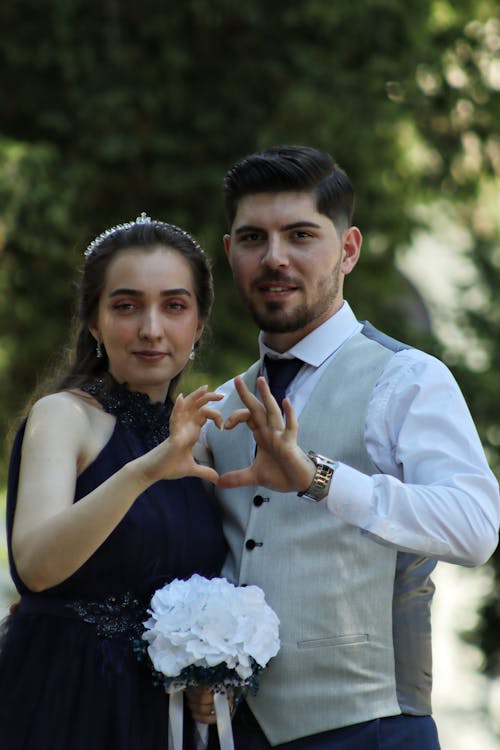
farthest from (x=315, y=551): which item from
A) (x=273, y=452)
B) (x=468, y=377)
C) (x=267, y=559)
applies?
(x=468, y=377)

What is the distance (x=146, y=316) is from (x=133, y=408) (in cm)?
27

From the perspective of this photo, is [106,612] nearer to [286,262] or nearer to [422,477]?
[422,477]

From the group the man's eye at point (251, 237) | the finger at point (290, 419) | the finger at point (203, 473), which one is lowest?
the finger at point (203, 473)

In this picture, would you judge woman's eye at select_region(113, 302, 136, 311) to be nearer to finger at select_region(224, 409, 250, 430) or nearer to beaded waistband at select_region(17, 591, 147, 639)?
finger at select_region(224, 409, 250, 430)

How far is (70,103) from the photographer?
657 cm

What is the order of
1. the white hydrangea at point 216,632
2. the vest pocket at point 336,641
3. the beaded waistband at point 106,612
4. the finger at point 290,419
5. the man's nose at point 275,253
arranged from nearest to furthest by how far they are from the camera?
the finger at point 290,419, the white hydrangea at point 216,632, the vest pocket at point 336,641, the beaded waistband at point 106,612, the man's nose at point 275,253

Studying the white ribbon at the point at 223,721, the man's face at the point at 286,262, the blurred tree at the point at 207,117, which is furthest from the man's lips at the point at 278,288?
the blurred tree at the point at 207,117

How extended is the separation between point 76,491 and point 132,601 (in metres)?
0.32

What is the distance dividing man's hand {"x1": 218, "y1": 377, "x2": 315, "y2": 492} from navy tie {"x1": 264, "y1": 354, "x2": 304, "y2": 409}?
0.47 meters

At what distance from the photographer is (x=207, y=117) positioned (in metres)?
6.62

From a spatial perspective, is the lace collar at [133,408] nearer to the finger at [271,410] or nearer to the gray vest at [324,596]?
the gray vest at [324,596]

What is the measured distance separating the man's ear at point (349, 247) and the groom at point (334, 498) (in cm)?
11

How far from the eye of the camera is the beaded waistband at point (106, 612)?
2953 millimetres

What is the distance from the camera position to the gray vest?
2826mm
